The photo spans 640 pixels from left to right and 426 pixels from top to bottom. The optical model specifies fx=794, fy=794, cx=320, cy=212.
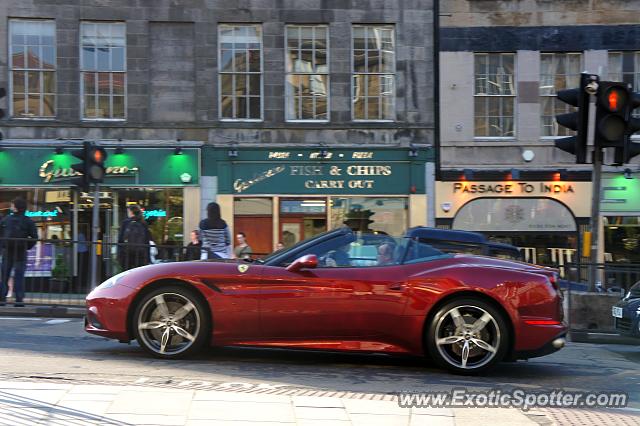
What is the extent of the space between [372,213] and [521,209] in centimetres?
377

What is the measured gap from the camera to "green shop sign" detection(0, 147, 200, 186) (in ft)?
64.1

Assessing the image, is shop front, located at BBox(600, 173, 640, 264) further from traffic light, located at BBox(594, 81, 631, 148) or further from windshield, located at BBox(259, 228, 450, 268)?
windshield, located at BBox(259, 228, 450, 268)

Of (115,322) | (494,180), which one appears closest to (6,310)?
(115,322)

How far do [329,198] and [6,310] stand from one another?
379 inches

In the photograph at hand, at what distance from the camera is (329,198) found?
66.2 ft

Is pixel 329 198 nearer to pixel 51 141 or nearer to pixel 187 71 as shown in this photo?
pixel 187 71

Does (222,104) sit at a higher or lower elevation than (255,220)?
higher

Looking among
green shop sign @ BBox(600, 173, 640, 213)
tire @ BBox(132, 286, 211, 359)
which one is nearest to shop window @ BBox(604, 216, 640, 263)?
green shop sign @ BBox(600, 173, 640, 213)

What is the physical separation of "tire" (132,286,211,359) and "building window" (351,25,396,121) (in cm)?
1370

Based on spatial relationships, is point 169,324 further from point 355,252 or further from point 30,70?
point 30,70

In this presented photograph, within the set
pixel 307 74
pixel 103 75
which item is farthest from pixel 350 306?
pixel 103 75

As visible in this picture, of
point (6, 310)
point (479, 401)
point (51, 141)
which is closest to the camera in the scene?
point (479, 401)

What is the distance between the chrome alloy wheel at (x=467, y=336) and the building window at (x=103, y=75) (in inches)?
579

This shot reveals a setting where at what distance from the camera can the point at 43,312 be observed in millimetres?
12227
